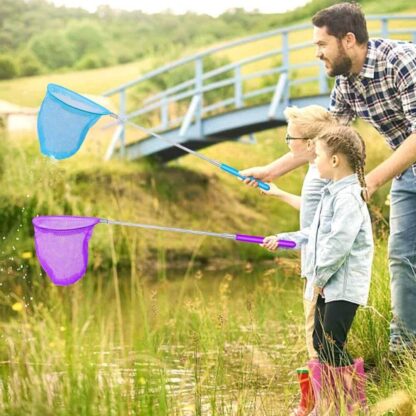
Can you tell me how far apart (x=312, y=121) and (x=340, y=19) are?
38 centimetres

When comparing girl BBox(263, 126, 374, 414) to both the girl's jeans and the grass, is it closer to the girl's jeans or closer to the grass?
the grass

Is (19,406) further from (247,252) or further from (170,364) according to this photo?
(247,252)

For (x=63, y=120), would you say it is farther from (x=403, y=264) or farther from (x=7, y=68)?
(x=7, y=68)

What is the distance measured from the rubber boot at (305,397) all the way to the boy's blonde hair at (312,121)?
34.0 inches

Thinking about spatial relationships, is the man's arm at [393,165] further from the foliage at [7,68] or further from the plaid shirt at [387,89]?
the foliage at [7,68]

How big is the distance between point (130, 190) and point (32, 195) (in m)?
2.27

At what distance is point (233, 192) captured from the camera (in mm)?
14367

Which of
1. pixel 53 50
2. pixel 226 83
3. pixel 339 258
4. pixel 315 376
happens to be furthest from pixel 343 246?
pixel 53 50

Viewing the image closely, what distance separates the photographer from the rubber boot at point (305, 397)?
376 cm

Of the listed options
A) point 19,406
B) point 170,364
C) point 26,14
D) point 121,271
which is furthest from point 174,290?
point 26,14

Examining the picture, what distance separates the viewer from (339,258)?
3500mm

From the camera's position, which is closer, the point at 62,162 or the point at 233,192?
the point at 62,162

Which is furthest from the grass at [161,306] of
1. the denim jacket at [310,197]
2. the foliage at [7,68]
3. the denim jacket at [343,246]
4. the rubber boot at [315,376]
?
the foliage at [7,68]

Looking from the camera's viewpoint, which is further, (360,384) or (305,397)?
(305,397)
